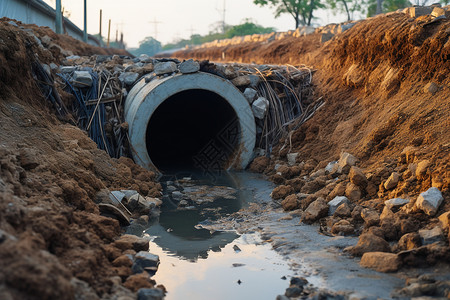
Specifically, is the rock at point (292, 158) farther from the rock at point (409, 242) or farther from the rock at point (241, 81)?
the rock at point (409, 242)

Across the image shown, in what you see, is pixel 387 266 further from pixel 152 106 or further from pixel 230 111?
pixel 230 111

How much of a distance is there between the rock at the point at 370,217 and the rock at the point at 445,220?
622 mm

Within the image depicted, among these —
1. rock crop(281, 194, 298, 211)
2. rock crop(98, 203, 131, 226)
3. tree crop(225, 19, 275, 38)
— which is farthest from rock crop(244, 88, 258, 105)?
tree crop(225, 19, 275, 38)

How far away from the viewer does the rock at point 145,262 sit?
12.8 feet

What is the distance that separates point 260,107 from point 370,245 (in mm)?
5145

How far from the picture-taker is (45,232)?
129 inches

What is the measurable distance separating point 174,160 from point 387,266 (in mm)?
6936

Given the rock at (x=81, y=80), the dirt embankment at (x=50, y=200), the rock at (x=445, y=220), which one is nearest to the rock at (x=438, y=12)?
the rock at (x=445, y=220)

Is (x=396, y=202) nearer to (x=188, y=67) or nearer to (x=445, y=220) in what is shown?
(x=445, y=220)

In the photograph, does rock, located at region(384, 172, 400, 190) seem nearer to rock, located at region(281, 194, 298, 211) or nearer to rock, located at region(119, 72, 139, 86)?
rock, located at region(281, 194, 298, 211)

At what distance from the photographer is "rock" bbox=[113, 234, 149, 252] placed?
4156 millimetres

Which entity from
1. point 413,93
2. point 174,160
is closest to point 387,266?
point 413,93

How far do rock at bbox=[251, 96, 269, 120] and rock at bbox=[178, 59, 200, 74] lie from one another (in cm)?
130

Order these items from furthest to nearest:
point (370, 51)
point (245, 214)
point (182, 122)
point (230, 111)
→ point (182, 122) < point (230, 111) < point (370, 51) < point (245, 214)
